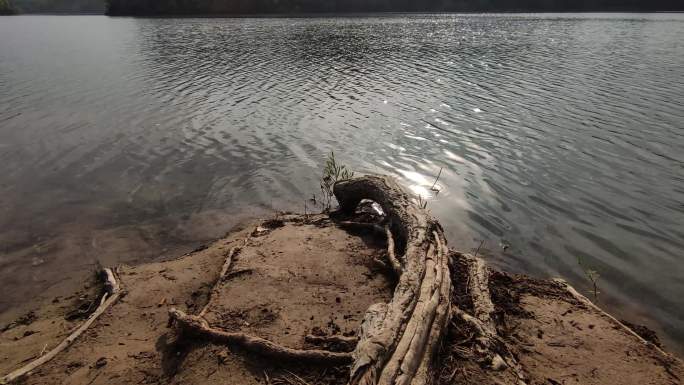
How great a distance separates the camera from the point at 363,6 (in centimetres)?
12356

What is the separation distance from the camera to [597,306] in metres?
8.85

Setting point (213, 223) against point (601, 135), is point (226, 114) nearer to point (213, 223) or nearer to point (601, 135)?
point (213, 223)

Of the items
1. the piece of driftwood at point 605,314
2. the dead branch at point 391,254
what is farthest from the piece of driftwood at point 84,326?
the piece of driftwood at point 605,314

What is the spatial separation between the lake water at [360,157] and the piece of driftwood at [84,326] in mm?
1538

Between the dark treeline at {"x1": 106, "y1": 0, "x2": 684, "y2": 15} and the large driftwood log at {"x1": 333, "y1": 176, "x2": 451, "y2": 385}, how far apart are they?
389 feet

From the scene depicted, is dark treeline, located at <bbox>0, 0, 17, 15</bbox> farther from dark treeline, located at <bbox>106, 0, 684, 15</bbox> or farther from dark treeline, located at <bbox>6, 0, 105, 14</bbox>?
dark treeline, located at <bbox>106, 0, 684, 15</bbox>

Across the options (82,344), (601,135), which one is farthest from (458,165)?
(82,344)

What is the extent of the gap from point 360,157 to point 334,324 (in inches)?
418

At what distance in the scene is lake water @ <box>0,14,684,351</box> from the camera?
1086 centimetres

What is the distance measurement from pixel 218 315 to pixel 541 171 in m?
12.8

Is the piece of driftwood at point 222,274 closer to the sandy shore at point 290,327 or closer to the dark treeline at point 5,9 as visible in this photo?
the sandy shore at point 290,327

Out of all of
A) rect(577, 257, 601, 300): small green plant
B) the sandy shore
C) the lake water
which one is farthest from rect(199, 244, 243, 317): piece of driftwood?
rect(577, 257, 601, 300): small green plant

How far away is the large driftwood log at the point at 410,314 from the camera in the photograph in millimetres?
5348

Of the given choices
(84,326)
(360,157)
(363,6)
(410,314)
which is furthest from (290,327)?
(363,6)
